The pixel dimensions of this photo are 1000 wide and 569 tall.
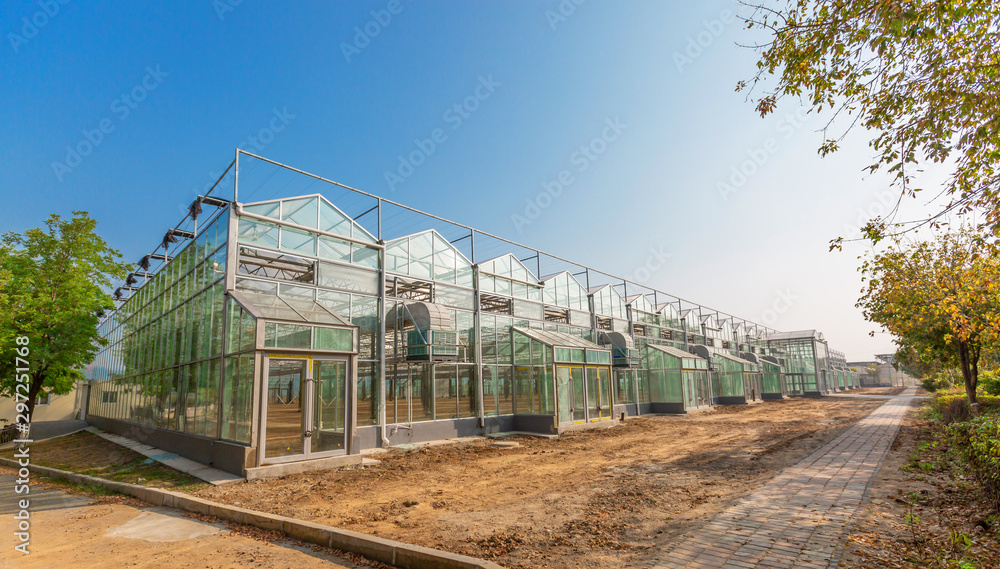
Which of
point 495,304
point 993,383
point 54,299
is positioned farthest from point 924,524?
point 54,299

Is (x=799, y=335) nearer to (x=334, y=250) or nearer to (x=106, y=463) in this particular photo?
(x=334, y=250)

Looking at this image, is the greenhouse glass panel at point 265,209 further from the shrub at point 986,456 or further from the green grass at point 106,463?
the shrub at point 986,456

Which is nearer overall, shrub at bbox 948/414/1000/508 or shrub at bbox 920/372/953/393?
shrub at bbox 948/414/1000/508

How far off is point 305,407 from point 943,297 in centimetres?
1419

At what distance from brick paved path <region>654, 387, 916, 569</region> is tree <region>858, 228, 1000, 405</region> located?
3.15 meters

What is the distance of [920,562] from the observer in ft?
15.6

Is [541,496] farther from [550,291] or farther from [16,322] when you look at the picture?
[16,322]

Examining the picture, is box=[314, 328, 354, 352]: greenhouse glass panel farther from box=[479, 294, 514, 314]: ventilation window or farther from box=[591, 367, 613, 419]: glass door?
box=[591, 367, 613, 419]: glass door

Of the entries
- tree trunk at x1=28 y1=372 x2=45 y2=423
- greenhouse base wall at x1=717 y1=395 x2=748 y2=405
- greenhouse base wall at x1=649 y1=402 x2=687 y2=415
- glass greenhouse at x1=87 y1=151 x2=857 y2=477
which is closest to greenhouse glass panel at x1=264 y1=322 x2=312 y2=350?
glass greenhouse at x1=87 y1=151 x2=857 y2=477

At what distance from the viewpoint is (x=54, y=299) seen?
2150 centimetres

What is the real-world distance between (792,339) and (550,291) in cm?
4617

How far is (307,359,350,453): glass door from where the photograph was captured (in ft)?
40.2

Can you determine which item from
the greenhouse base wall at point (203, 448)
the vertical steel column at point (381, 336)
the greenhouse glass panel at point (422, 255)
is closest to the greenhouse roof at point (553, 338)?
the greenhouse glass panel at point (422, 255)

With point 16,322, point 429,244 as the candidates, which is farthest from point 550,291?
point 16,322
